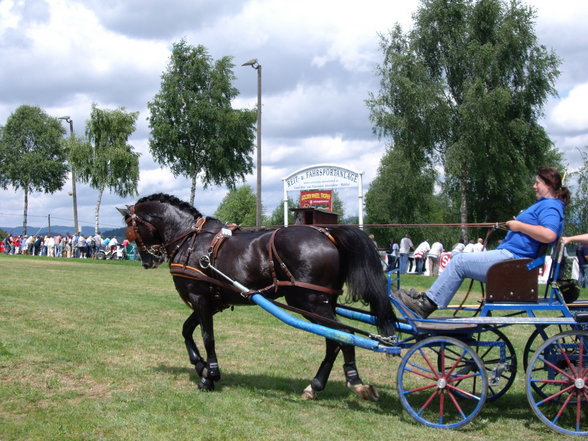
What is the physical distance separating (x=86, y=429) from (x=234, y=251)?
2.30 metres

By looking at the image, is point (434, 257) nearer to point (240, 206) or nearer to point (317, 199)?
point (317, 199)

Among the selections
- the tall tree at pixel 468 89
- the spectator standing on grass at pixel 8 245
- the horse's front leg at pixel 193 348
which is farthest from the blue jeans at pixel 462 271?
the spectator standing on grass at pixel 8 245

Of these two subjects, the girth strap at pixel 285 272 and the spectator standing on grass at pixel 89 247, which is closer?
the girth strap at pixel 285 272

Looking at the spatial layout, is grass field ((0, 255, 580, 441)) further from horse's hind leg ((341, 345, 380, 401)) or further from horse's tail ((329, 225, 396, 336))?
horse's tail ((329, 225, 396, 336))

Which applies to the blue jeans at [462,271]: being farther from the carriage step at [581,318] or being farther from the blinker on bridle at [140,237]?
the blinker on bridle at [140,237]

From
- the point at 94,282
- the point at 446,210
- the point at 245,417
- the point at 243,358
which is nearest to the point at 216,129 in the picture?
the point at 446,210

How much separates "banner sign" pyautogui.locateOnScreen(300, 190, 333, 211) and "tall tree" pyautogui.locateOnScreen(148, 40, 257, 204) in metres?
15.2

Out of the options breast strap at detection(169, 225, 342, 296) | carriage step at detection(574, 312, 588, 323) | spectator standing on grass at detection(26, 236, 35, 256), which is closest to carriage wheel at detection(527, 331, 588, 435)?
carriage step at detection(574, 312, 588, 323)

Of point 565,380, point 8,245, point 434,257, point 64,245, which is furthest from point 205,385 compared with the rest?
point 8,245

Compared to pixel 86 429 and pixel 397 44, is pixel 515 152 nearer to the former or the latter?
pixel 397 44

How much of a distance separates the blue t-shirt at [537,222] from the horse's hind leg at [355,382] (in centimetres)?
190

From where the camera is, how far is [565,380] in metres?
5.01

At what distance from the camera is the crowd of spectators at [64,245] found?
122 ft

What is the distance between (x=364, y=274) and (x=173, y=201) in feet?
8.76
